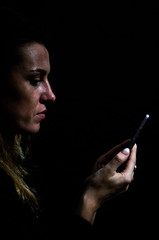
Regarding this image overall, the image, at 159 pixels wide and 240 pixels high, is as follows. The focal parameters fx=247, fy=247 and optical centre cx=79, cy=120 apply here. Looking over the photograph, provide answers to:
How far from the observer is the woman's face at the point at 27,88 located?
1.19 meters

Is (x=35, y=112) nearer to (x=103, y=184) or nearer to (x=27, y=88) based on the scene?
(x=27, y=88)

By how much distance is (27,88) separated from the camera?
4.02 ft

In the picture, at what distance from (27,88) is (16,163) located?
0.54 metres

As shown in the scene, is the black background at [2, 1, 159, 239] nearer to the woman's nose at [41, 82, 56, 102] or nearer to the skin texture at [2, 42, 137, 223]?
the skin texture at [2, 42, 137, 223]

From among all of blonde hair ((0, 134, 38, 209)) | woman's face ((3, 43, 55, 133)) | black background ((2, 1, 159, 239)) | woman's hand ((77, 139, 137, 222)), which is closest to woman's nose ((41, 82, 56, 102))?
woman's face ((3, 43, 55, 133))

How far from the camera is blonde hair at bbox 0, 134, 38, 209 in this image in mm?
1264

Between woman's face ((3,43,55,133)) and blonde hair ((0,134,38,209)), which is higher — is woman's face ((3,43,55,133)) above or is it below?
above

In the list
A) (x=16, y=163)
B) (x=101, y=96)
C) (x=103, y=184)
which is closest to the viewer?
(x=103, y=184)

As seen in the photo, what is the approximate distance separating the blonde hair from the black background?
35cm

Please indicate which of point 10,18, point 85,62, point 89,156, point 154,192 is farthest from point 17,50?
point 154,192

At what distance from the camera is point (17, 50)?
1184 mm

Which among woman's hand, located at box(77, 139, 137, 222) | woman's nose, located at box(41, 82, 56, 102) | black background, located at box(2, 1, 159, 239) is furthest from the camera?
black background, located at box(2, 1, 159, 239)

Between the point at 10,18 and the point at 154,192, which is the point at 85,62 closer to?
the point at 10,18

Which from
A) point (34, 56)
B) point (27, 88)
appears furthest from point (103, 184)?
point (34, 56)
